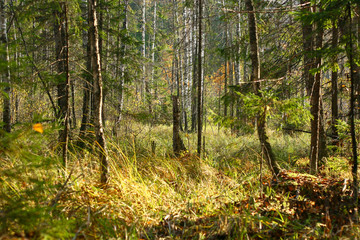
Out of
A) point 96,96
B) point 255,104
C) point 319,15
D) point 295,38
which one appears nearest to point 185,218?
point 255,104

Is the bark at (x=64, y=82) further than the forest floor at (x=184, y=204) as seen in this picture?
Yes

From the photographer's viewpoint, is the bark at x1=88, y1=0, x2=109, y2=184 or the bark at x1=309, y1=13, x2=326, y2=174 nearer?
the bark at x1=88, y1=0, x2=109, y2=184

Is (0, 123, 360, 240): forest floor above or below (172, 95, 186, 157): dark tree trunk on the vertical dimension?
below

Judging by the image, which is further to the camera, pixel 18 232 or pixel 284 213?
pixel 284 213

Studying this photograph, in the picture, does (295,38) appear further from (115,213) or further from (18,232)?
(18,232)

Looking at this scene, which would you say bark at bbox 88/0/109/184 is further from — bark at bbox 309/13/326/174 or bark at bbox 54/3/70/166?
bark at bbox 309/13/326/174

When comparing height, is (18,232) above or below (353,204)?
above

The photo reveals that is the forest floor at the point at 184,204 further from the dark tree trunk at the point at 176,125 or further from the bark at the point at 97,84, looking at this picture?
the dark tree trunk at the point at 176,125

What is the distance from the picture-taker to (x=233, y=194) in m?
3.35

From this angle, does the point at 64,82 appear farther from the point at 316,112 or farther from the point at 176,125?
the point at 316,112

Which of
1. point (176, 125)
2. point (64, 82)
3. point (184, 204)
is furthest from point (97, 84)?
point (176, 125)

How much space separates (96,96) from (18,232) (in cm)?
206

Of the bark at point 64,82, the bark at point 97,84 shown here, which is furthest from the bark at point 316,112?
the bark at point 64,82

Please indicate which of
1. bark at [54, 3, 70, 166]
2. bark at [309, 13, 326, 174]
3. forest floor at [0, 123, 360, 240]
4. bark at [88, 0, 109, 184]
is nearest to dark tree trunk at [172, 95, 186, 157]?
forest floor at [0, 123, 360, 240]
